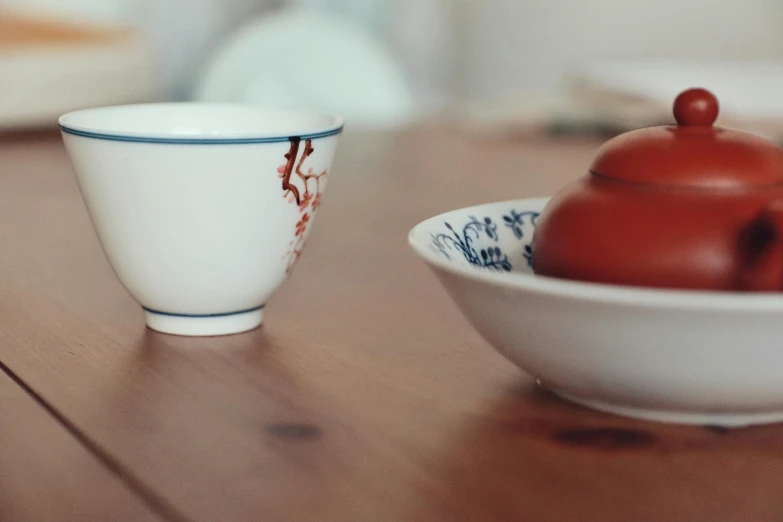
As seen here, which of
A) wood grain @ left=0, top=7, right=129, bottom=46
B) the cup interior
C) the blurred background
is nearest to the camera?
the cup interior

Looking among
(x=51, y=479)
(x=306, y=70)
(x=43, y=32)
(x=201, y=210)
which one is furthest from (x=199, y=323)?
(x=43, y=32)

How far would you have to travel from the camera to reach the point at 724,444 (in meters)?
0.37

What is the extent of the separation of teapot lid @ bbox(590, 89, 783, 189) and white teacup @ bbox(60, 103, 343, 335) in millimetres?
155

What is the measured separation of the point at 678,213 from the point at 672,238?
1cm

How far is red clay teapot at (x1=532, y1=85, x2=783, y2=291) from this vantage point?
1.21 ft

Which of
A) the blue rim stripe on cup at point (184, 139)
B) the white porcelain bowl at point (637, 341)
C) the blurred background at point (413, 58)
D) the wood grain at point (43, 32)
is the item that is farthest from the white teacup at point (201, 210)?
the wood grain at point (43, 32)

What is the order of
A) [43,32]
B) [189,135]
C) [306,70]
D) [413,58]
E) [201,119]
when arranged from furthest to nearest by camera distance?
[413,58], [43,32], [306,70], [201,119], [189,135]

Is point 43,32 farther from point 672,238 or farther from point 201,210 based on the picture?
point 672,238

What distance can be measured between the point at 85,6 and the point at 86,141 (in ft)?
7.13

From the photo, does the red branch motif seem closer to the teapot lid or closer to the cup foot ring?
the cup foot ring

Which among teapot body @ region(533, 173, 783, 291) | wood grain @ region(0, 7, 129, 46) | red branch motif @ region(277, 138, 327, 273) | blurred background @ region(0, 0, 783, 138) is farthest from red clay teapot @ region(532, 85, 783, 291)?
wood grain @ region(0, 7, 129, 46)

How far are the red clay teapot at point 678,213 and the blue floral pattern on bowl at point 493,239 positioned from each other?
→ 0.05m

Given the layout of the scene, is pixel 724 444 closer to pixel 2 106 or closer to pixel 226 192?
pixel 226 192

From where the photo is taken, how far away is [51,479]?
0.33 metres
